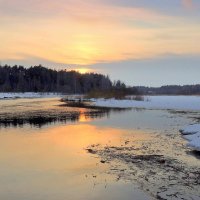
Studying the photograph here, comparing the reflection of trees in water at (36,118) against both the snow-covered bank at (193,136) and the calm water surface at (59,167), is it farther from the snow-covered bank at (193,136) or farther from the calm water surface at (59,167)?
the snow-covered bank at (193,136)

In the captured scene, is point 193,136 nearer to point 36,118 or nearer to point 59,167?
point 59,167

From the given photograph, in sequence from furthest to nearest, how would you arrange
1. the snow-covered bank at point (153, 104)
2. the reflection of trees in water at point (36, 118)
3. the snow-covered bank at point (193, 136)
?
1. the snow-covered bank at point (153, 104)
2. the reflection of trees in water at point (36, 118)
3. the snow-covered bank at point (193, 136)

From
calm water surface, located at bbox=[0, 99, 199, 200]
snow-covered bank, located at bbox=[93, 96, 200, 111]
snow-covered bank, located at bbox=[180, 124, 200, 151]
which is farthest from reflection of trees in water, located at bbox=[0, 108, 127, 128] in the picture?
snow-covered bank, located at bbox=[93, 96, 200, 111]

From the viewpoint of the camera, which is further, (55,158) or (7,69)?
(7,69)

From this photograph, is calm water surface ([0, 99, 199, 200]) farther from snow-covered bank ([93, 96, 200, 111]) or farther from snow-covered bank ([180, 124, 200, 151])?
snow-covered bank ([93, 96, 200, 111])

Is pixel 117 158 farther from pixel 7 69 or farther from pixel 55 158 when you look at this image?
pixel 7 69

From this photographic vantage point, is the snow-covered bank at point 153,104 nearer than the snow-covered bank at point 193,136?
No

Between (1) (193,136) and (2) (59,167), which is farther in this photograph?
(1) (193,136)

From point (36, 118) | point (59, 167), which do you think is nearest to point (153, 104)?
point (36, 118)

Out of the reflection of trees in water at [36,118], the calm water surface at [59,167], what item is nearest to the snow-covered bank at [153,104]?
the reflection of trees in water at [36,118]

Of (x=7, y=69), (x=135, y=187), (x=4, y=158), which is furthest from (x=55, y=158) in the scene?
(x=7, y=69)

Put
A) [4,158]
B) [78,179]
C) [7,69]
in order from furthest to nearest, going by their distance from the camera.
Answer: [7,69]
[4,158]
[78,179]

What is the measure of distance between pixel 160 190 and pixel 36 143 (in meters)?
11.5

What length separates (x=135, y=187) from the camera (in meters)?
13.5
